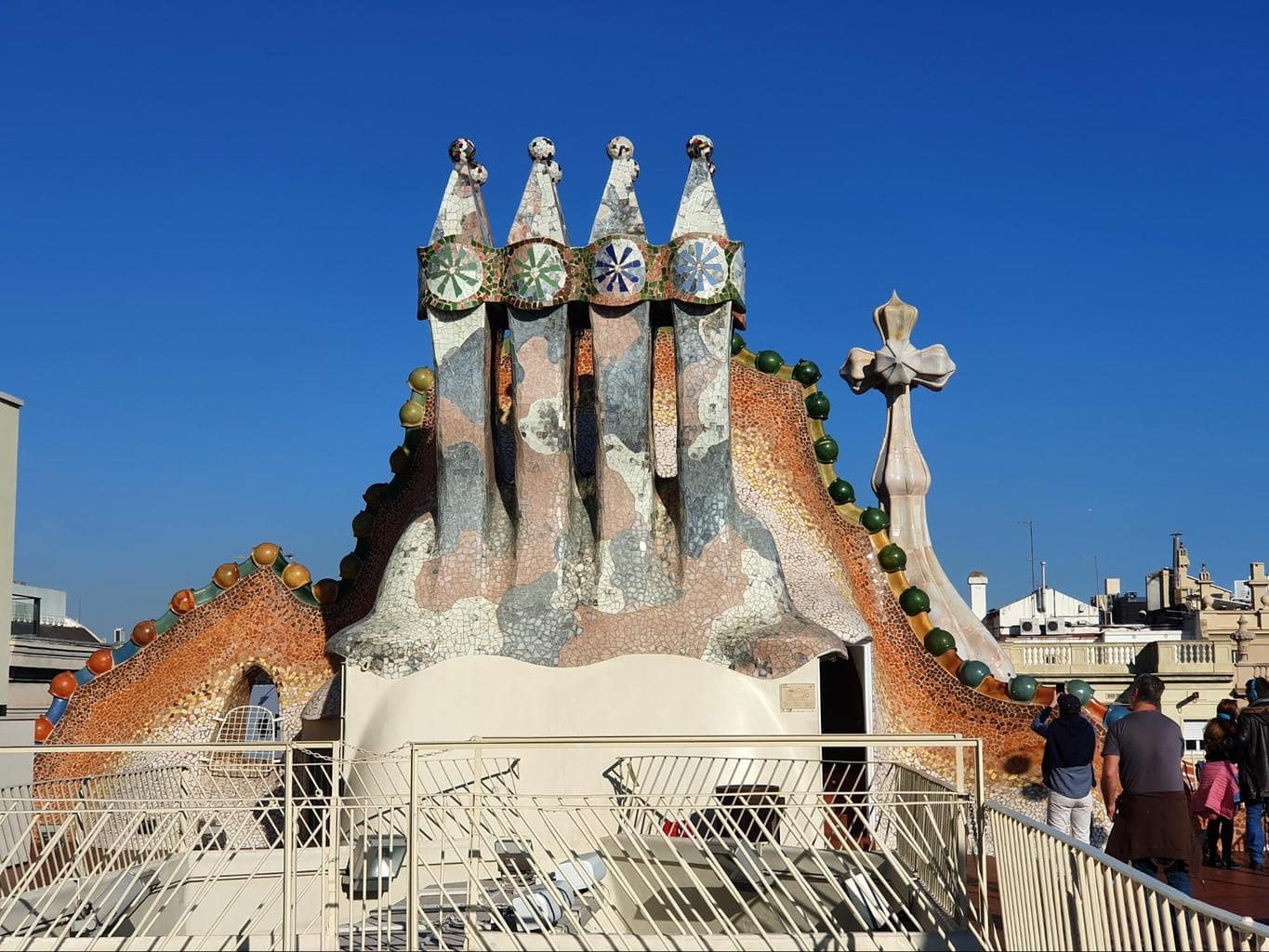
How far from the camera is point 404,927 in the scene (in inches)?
283

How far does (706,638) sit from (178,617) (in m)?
6.79

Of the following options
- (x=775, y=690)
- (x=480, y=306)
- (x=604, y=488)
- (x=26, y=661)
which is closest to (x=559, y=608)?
(x=604, y=488)

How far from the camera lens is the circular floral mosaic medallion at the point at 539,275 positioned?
484 inches

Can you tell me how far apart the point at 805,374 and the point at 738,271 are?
10.8 feet

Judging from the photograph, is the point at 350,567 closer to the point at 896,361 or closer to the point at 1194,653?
the point at 896,361

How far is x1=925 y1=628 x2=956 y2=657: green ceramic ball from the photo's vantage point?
1409 centimetres

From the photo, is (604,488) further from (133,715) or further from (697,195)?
(133,715)

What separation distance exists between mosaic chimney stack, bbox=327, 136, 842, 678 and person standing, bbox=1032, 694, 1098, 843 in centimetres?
389

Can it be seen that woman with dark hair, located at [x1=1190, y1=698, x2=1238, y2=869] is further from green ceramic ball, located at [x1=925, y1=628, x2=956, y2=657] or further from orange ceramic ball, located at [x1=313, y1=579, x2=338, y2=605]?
orange ceramic ball, located at [x1=313, y1=579, x2=338, y2=605]

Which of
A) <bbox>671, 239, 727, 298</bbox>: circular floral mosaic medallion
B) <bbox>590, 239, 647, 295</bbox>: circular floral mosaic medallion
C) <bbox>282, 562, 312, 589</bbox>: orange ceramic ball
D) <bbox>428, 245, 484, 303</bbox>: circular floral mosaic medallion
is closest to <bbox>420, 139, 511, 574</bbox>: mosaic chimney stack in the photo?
<bbox>428, 245, 484, 303</bbox>: circular floral mosaic medallion

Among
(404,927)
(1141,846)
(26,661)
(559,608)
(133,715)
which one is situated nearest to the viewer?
(1141,846)

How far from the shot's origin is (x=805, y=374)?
605 inches

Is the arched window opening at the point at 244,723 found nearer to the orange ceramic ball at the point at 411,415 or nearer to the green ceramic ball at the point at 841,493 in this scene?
the orange ceramic ball at the point at 411,415

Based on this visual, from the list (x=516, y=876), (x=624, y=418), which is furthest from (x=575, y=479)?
(x=516, y=876)
